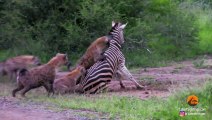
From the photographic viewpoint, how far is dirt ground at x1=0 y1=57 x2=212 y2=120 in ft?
27.1

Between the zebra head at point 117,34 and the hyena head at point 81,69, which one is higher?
the zebra head at point 117,34

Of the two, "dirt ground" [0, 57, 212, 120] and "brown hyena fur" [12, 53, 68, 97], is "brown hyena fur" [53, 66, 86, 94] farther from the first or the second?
"dirt ground" [0, 57, 212, 120]

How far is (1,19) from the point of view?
1473 cm

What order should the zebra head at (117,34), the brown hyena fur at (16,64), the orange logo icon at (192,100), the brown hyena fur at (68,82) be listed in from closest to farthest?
the orange logo icon at (192,100) < the brown hyena fur at (68,82) < the brown hyena fur at (16,64) < the zebra head at (117,34)

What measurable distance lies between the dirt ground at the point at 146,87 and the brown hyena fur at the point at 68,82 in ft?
2.75

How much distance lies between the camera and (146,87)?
12172 mm

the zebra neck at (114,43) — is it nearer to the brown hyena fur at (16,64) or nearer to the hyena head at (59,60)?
the hyena head at (59,60)

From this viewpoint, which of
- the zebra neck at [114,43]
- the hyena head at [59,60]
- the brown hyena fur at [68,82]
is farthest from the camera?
the zebra neck at [114,43]

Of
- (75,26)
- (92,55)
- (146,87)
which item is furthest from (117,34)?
(75,26)

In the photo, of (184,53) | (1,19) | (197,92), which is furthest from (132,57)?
(197,92)

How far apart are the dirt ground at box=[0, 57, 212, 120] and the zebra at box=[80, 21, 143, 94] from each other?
1.00ft

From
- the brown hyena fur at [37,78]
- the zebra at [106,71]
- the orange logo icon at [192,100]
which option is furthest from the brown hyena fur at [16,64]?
the orange logo icon at [192,100]

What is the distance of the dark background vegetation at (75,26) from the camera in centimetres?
1503

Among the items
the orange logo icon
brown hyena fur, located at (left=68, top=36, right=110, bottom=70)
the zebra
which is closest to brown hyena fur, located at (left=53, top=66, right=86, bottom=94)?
the zebra
